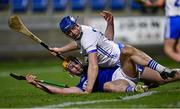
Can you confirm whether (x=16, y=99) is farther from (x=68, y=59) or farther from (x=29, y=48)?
(x=29, y=48)

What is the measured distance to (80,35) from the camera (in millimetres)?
11695

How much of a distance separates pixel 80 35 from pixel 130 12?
1571 cm

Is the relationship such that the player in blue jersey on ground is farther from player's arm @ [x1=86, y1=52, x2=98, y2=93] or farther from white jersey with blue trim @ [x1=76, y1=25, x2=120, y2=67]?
player's arm @ [x1=86, y1=52, x2=98, y2=93]

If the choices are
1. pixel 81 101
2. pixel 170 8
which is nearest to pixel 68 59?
pixel 81 101

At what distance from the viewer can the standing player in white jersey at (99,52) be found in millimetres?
11552

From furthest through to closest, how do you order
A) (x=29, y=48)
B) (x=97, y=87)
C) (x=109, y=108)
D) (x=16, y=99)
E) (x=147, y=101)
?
(x=29, y=48) → (x=97, y=87) → (x=16, y=99) → (x=147, y=101) → (x=109, y=108)

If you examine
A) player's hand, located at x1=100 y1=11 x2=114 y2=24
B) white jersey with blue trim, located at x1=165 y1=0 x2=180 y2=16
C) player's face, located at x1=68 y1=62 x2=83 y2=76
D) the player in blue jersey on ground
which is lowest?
the player in blue jersey on ground

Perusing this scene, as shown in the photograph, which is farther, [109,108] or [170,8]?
[170,8]

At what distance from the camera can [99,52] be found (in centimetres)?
1186

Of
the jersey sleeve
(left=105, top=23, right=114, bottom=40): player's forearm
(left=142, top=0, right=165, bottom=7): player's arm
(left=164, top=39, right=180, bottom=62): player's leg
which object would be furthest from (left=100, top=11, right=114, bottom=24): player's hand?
(left=164, top=39, right=180, bottom=62): player's leg

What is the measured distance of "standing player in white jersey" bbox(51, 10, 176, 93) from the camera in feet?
37.9

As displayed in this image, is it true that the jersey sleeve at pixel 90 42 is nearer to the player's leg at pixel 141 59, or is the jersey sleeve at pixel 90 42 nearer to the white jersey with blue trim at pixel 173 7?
the player's leg at pixel 141 59

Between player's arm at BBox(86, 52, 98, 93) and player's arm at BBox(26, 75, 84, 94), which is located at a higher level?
player's arm at BBox(86, 52, 98, 93)

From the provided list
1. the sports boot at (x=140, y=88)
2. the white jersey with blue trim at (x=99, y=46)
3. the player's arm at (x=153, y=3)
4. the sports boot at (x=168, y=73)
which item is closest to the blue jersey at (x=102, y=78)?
the white jersey with blue trim at (x=99, y=46)
